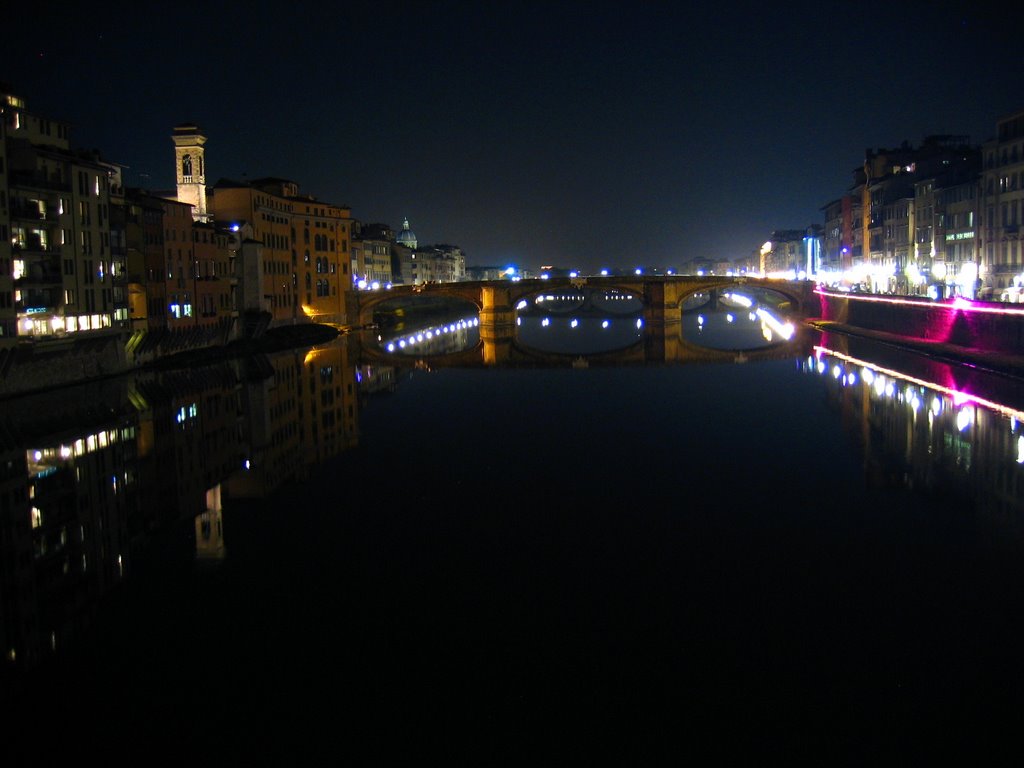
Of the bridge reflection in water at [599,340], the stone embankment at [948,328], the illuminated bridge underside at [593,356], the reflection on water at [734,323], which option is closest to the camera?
the stone embankment at [948,328]

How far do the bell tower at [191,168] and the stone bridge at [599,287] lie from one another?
13832 mm

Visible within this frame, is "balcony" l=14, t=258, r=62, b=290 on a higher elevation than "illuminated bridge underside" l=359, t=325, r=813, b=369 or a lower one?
higher

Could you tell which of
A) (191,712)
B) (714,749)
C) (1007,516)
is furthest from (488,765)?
(1007,516)

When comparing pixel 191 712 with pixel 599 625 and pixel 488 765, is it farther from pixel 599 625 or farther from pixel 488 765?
pixel 599 625

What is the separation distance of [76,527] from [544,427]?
12081 millimetres

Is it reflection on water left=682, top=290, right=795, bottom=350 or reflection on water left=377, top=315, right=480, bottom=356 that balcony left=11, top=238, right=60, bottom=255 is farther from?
reflection on water left=682, top=290, right=795, bottom=350

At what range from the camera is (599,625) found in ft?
33.5

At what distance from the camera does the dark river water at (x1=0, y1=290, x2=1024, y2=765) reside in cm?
814

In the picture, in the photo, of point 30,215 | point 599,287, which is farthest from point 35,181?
point 599,287

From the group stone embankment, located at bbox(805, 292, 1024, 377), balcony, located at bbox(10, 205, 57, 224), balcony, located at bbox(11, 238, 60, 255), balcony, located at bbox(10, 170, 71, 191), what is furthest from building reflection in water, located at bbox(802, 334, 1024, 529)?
balcony, located at bbox(10, 170, 71, 191)

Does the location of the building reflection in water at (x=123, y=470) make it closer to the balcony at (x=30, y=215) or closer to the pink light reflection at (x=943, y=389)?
the balcony at (x=30, y=215)

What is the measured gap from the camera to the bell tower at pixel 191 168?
51.6 meters

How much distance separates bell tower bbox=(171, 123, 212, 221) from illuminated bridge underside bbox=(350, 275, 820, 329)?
13.9m

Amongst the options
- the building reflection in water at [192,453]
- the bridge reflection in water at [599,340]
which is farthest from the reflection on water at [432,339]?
the building reflection in water at [192,453]
